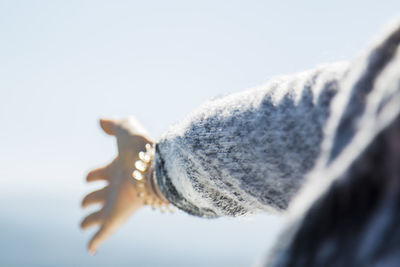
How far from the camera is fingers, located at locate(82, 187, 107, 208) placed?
61 cm

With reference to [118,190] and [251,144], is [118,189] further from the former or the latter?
[251,144]

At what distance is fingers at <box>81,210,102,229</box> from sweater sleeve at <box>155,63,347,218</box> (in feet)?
0.61

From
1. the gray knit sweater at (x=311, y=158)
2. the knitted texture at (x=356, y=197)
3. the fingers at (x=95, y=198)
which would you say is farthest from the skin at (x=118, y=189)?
the knitted texture at (x=356, y=197)

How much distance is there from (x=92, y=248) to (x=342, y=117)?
0.49 metres

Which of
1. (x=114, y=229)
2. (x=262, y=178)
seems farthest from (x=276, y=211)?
(x=114, y=229)

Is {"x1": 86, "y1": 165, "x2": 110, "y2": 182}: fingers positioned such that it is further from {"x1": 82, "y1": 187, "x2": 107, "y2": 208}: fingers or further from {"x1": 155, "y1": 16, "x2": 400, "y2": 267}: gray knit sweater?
{"x1": 155, "y1": 16, "x2": 400, "y2": 267}: gray knit sweater

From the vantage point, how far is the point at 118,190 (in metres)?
0.59

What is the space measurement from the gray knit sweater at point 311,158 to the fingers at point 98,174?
160mm

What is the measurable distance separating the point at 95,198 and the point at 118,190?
0.04 metres

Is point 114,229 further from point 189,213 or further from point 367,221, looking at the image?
point 367,221

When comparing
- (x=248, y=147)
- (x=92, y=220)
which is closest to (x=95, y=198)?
(x=92, y=220)

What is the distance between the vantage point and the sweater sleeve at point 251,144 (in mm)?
261

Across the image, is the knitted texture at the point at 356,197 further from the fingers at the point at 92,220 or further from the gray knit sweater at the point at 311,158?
the fingers at the point at 92,220

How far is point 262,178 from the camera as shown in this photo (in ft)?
1.03
